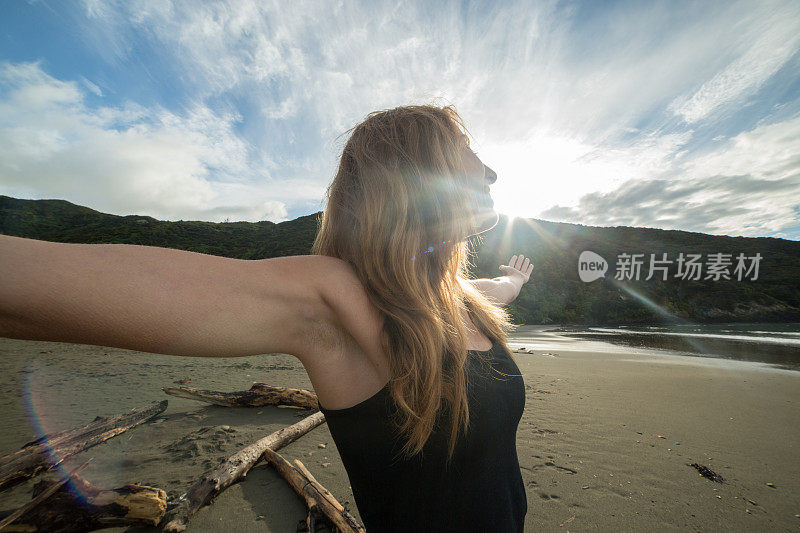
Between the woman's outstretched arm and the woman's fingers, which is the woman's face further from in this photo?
the woman's fingers

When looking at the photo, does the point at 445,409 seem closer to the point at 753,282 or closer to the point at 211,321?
the point at 211,321

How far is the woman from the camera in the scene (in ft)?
2.10

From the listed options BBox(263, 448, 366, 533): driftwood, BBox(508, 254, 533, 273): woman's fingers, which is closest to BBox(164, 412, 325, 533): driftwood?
BBox(263, 448, 366, 533): driftwood

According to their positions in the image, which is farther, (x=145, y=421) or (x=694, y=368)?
(x=694, y=368)

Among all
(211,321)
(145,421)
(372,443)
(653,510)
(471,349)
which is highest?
(211,321)

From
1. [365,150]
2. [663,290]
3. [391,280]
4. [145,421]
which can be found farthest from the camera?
[663,290]

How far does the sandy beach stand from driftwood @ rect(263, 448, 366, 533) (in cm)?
12

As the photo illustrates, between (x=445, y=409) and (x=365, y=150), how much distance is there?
3.28ft

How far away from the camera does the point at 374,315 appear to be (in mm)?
1021

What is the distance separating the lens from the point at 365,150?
1241 millimetres

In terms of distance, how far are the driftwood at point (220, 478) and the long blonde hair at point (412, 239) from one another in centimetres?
239

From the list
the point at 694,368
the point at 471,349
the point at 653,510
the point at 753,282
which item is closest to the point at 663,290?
the point at 753,282

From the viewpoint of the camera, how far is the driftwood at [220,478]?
2.36 m

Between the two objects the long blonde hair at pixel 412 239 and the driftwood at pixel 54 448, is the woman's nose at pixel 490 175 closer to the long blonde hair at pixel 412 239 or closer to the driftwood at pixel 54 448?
the long blonde hair at pixel 412 239
